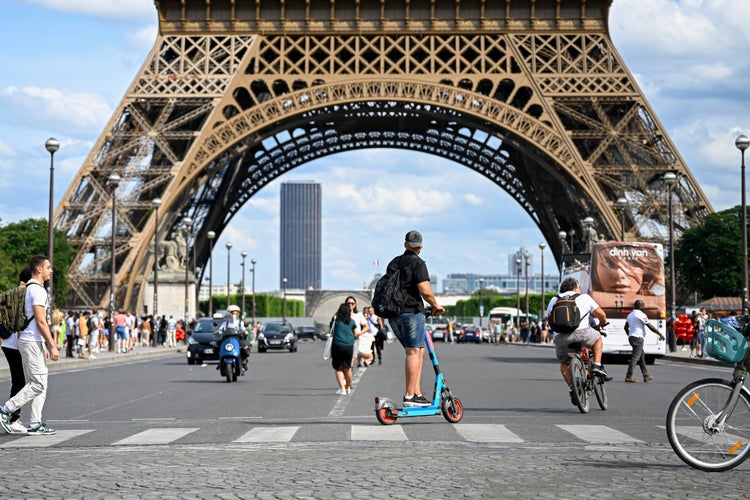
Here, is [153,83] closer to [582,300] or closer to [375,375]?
[375,375]

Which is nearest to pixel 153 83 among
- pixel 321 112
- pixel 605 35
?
pixel 321 112

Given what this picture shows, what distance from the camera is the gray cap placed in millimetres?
11922

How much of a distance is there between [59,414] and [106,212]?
122 feet

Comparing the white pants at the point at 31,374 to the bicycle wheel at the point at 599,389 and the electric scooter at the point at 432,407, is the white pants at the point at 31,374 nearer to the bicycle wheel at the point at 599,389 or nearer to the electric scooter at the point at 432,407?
the electric scooter at the point at 432,407

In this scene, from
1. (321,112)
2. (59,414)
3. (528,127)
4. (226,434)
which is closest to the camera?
(226,434)

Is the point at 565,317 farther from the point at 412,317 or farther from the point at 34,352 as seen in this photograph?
the point at 34,352

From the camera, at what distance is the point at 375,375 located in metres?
25.9

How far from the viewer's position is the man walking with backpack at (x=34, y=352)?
11602mm

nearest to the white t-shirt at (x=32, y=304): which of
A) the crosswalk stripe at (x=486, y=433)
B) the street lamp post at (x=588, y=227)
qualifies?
the crosswalk stripe at (x=486, y=433)

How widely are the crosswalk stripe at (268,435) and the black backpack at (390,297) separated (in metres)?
1.49

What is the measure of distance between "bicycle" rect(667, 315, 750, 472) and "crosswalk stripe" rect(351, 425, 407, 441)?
3267 mm

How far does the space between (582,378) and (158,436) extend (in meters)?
5.28

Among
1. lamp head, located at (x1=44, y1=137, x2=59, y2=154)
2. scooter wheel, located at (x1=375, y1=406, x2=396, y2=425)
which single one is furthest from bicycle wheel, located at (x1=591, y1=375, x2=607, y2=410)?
lamp head, located at (x1=44, y1=137, x2=59, y2=154)

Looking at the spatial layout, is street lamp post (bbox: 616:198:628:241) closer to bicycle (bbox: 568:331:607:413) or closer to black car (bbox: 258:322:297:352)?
black car (bbox: 258:322:297:352)
